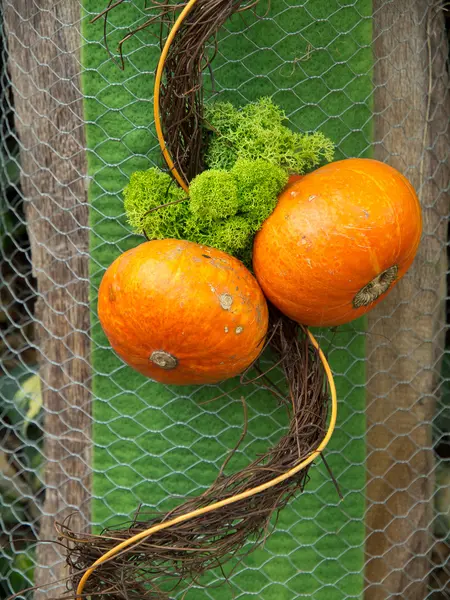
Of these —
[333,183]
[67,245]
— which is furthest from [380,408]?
[67,245]

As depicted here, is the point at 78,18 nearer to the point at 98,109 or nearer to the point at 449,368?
the point at 98,109

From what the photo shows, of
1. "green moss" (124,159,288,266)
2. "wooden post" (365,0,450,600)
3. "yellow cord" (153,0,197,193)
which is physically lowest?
"wooden post" (365,0,450,600)

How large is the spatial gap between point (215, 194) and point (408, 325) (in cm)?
59

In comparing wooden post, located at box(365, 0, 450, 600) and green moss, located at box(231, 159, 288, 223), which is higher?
green moss, located at box(231, 159, 288, 223)

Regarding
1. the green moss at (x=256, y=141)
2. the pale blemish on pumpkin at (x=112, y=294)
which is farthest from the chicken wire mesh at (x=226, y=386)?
the pale blemish on pumpkin at (x=112, y=294)

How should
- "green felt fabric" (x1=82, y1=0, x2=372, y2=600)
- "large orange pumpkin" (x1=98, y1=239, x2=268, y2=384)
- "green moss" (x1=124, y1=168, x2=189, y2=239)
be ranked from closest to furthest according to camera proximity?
"large orange pumpkin" (x1=98, y1=239, x2=268, y2=384) → "green moss" (x1=124, y1=168, x2=189, y2=239) → "green felt fabric" (x1=82, y1=0, x2=372, y2=600)

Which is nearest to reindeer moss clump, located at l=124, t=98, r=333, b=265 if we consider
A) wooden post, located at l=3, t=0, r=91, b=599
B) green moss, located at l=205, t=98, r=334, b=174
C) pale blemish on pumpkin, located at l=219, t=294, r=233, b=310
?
green moss, located at l=205, t=98, r=334, b=174

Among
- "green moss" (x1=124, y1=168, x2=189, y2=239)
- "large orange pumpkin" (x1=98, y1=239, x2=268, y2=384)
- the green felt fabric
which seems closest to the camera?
"large orange pumpkin" (x1=98, y1=239, x2=268, y2=384)

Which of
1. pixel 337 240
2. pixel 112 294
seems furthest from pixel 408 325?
pixel 112 294

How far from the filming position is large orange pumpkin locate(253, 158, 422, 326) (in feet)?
3.18

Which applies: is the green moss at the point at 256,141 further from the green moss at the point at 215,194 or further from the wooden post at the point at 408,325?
the wooden post at the point at 408,325

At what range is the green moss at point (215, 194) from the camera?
101 cm

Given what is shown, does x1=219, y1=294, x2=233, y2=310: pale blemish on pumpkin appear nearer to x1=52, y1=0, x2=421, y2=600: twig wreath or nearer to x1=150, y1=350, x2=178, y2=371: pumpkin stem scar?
x1=52, y1=0, x2=421, y2=600: twig wreath

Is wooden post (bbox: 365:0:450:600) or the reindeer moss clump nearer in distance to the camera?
the reindeer moss clump
